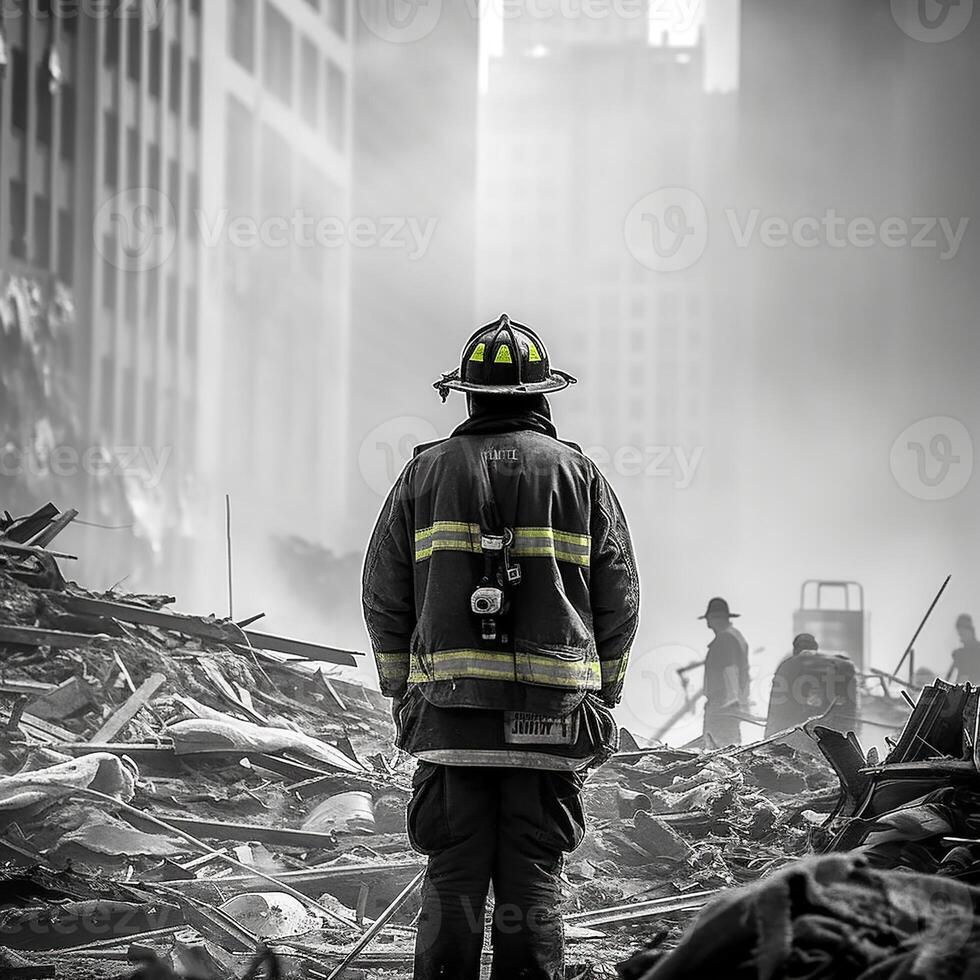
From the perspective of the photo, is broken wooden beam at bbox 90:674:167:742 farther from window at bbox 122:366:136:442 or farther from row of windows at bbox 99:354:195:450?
window at bbox 122:366:136:442

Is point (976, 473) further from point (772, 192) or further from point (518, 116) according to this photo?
point (518, 116)

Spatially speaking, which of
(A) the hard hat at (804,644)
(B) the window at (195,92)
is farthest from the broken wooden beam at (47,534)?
(A) the hard hat at (804,644)

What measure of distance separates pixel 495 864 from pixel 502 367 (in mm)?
1150

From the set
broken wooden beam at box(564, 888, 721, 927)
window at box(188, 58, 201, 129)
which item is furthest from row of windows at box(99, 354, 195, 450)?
broken wooden beam at box(564, 888, 721, 927)

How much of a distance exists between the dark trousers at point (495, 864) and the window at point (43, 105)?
23.9 feet

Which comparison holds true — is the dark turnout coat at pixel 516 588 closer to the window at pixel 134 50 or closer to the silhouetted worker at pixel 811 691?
the silhouetted worker at pixel 811 691

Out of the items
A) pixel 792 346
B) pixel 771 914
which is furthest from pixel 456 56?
pixel 771 914

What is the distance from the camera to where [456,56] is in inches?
362

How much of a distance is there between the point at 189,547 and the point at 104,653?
2867 millimetres

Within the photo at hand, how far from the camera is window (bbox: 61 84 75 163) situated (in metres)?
8.45

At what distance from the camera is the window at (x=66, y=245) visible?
27.5ft

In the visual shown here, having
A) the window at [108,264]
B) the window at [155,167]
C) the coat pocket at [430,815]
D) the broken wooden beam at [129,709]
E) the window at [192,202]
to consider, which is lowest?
the broken wooden beam at [129,709]

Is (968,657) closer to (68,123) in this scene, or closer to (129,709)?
(129,709)

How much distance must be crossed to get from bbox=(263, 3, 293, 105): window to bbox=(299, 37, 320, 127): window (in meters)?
0.09
